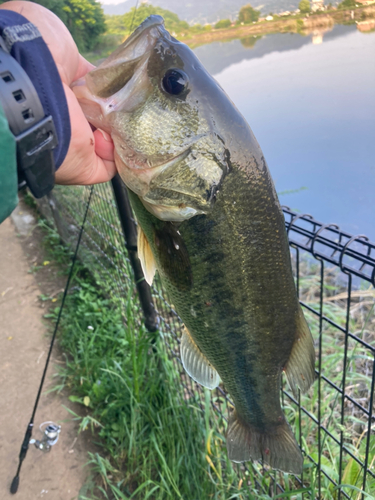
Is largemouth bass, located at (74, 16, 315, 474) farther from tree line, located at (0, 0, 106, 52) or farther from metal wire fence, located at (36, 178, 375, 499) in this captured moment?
tree line, located at (0, 0, 106, 52)

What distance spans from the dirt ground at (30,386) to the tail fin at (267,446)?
Result: 52.9 inches

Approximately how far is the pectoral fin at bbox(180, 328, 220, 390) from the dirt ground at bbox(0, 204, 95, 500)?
4.59 ft

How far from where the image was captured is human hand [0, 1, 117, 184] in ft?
3.38

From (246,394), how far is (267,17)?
3131mm

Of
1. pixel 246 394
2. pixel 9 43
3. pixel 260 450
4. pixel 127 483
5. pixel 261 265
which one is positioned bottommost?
pixel 127 483

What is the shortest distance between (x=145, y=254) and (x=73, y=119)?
1.87ft

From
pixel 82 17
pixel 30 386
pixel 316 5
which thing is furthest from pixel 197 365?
pixel 316 5

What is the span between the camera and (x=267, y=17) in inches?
125

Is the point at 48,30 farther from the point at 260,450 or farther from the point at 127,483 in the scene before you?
the point at 127,483

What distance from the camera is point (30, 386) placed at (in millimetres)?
3021

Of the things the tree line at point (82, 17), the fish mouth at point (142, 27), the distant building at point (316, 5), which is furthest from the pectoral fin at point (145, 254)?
the distant building at point (316, 5)

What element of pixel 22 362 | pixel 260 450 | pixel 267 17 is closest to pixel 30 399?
pixel 22 362

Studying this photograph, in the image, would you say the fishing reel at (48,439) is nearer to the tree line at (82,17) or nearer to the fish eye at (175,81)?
the fish eye at (175,81)

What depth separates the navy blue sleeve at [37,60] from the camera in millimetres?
946
